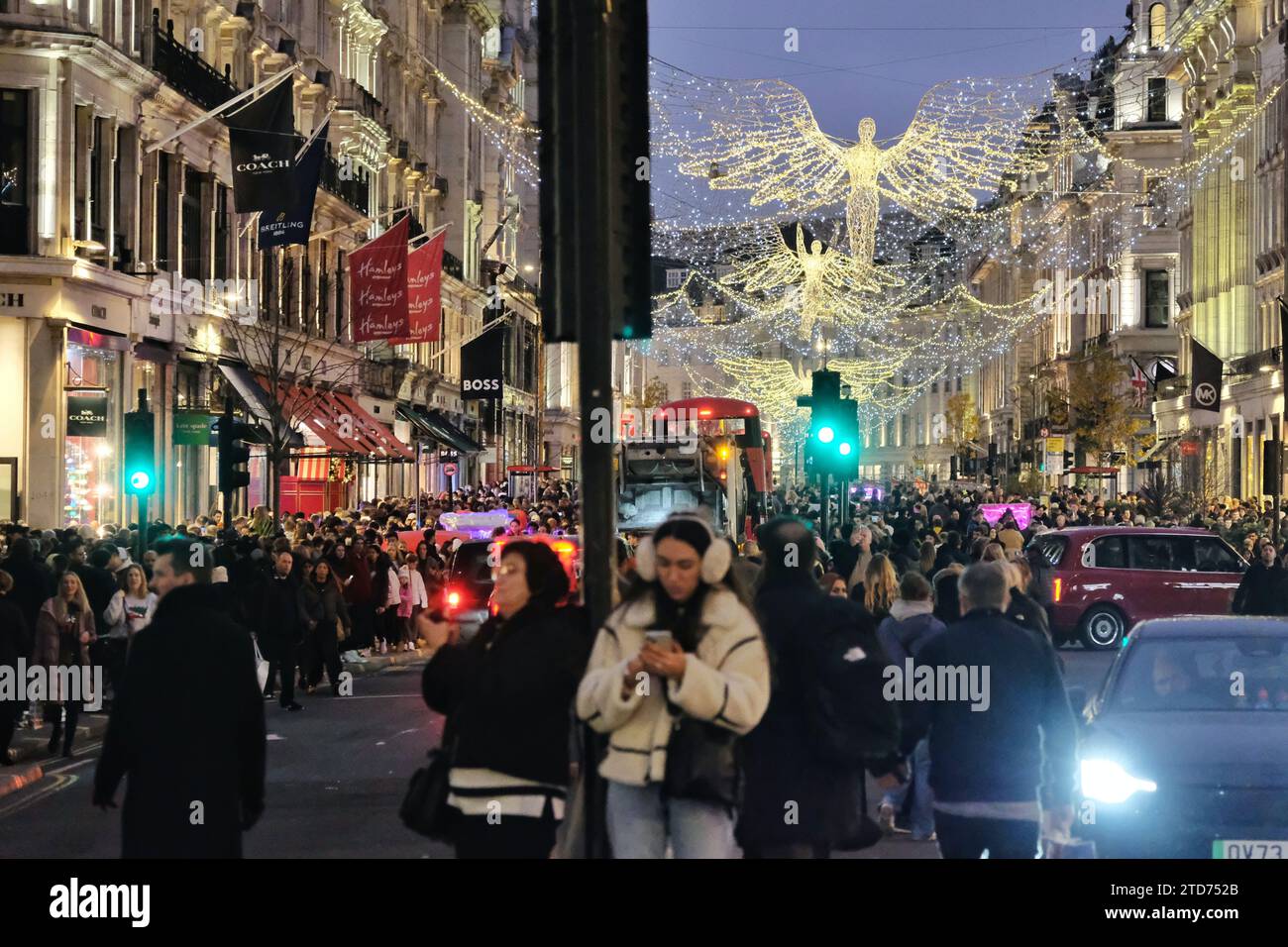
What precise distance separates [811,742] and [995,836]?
4.20 feet

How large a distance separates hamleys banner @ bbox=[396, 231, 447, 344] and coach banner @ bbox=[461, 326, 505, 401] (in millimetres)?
21742

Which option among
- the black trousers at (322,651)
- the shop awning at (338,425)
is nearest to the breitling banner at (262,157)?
the black trousers at (322,651)

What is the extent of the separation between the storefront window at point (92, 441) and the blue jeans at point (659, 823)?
2699cm

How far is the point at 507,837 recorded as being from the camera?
723 centimetres

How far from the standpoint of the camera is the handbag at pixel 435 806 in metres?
7.36

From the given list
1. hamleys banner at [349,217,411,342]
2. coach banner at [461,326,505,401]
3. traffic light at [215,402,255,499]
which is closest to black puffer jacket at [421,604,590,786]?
traffic light at [215,402,255,499]

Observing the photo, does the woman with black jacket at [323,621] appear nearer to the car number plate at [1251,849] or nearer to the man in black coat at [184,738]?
the car number plate at [1251,849]

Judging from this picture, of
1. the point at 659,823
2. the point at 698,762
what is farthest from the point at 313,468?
the point at 698,762

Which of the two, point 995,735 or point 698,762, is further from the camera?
point 995,735

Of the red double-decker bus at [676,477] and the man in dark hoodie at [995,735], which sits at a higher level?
the red double-decker bus at [676,477]

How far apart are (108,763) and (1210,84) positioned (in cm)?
6882

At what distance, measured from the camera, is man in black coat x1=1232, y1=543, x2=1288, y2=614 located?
22125 mm

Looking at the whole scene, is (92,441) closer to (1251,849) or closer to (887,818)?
(887,818)
